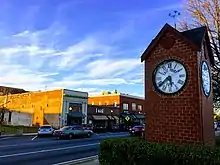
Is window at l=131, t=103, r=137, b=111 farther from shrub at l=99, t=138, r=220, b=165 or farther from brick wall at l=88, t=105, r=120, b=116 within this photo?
shrub at l=99, t=138, r=220, b=165

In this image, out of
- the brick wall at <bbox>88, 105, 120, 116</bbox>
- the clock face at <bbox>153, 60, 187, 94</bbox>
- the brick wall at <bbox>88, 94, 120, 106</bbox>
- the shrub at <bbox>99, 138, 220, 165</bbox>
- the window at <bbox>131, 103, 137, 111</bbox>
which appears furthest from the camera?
the window at <bbox>131, 103, 137, 111</bbox>

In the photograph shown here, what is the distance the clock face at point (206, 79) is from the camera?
782cm

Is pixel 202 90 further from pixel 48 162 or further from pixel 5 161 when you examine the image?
pixel 5 161

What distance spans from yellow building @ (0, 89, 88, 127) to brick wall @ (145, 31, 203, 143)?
42399mm

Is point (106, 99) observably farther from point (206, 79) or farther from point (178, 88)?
point (178, 88)

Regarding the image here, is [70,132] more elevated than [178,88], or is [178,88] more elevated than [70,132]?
[178,88]

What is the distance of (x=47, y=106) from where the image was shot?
52.8 metres

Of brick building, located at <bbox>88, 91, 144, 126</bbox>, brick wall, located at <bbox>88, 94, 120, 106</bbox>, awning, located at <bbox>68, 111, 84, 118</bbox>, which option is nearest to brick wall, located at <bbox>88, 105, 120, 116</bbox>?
brick building, located at <bbox>88, 91, 144, 126</bbox>

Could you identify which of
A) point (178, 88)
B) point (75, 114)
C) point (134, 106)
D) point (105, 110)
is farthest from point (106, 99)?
point (178, 88)

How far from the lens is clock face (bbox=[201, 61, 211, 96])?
7.82 m

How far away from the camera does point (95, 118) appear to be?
55.1 meters

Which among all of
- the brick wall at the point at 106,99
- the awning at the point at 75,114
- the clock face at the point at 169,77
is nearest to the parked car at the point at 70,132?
the awning at the point at 75,114

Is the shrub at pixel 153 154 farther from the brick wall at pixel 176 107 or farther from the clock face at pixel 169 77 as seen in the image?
the clock face at pixel 169 77

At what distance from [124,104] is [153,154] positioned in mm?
57789
